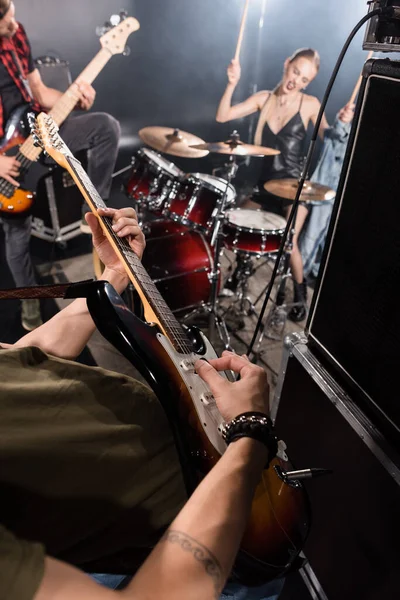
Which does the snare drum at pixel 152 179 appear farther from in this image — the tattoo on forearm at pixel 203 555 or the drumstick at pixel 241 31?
the tattoo on forearm at pixel 203 555

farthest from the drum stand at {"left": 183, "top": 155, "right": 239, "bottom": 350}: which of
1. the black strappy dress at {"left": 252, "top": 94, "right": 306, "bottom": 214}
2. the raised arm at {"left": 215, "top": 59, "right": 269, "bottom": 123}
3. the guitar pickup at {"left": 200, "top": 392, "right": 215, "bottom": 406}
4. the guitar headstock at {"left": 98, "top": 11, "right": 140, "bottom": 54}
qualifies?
the guitar pickup at {"left": 200, "top": 392, "right": 215, "bottom": 406}

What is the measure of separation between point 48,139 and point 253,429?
1.36 meters

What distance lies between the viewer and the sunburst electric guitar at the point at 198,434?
85 cm

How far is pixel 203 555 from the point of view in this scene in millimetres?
612

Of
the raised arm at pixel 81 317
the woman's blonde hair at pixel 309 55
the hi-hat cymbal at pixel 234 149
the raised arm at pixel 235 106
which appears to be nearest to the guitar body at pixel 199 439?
the raised arm at pixel 81 317

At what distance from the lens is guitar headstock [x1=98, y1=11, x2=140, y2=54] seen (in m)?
2.95

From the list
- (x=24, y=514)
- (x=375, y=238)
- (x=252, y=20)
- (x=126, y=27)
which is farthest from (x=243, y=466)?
(x=252, y=20)

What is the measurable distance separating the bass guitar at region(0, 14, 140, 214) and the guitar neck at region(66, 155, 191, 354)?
169 cm

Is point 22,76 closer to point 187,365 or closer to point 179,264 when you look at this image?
point 179,264

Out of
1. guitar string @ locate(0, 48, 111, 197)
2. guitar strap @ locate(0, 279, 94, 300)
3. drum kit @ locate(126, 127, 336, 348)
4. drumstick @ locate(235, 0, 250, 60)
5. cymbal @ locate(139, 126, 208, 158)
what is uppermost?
drumstick @ locate(235, 0, 250, 60)

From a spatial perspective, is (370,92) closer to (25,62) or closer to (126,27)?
(126,27)

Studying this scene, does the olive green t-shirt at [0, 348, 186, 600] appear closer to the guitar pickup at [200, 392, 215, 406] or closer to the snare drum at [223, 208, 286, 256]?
the guitar pickup at [200, 392, 215, 406]

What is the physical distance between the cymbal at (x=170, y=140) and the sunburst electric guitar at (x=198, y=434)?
2708 millimetres

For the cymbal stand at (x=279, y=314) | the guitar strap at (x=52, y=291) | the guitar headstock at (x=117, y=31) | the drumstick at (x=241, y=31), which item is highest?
the drumstick at (x=241, y=31)
